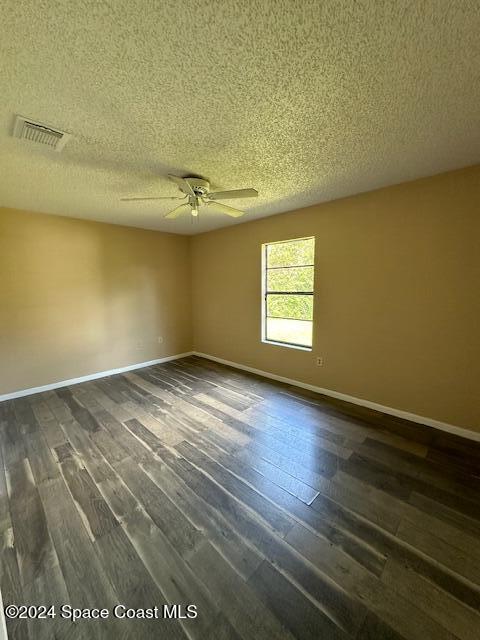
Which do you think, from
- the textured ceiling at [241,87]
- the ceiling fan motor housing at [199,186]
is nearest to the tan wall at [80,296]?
the textured ceiling at [241,87]

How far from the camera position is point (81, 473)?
196 centimetres

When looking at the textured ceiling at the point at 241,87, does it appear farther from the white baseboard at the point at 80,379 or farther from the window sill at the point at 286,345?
the white baseboard at the point at 80,379

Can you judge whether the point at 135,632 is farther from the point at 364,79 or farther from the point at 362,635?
the point at 364,79

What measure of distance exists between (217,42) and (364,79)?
764mm

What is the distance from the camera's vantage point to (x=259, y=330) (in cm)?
408

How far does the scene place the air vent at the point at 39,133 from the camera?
1574 mm

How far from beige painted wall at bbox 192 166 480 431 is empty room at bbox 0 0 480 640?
23mm

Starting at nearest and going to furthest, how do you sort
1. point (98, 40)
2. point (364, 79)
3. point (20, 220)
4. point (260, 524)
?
1. point (98, 40)
2. point (364, 79)
3. point (260, 524)
4. point (20, 220)

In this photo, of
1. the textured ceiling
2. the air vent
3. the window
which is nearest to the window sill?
the window

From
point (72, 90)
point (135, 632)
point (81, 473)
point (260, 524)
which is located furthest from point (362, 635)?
point (72, 90)

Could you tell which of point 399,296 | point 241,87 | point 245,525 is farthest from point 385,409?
point 241,87

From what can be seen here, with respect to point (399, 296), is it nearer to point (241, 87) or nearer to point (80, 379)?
point (241, 87)

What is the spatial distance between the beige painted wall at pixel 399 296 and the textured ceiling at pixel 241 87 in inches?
16.8

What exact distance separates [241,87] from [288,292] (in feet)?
8.69
